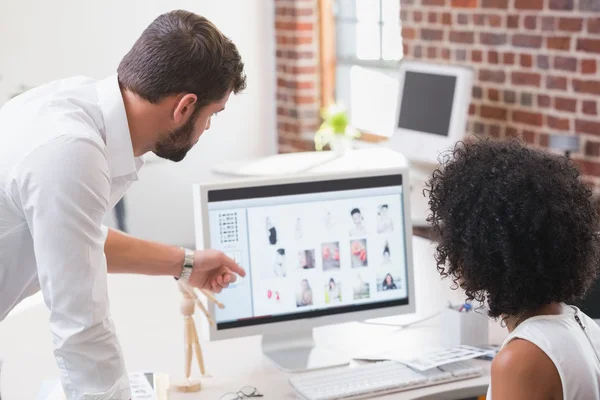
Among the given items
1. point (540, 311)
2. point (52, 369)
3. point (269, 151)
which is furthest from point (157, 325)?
point (269, 151)

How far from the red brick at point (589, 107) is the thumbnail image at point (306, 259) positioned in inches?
76.5

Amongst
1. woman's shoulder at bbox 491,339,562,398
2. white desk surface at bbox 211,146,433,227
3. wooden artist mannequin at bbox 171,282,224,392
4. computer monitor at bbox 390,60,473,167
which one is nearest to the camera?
woman's shoulder at bbox 491,339,562,398

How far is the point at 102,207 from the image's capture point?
1.57 m

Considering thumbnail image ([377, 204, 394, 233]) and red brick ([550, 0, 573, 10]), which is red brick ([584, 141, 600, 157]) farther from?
thumbnail image ([377, 204, 394, 233])

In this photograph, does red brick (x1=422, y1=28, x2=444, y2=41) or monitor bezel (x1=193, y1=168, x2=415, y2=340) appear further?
red brick (x1=422, y1=28, x2=444, y2=41)

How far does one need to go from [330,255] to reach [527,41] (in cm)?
212

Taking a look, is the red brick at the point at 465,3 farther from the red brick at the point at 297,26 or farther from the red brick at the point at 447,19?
the red brick at the point at 297,26

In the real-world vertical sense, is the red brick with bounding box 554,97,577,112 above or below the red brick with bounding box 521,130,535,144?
above

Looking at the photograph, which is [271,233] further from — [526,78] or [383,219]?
[526,78]

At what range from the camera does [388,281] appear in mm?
2205

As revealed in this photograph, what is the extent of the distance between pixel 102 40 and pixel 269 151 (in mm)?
1291

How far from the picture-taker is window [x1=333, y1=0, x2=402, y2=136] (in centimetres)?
502

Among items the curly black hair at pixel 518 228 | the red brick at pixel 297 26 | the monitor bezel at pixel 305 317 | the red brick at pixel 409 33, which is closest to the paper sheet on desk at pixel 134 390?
the monitor bezel at pixel 305 317

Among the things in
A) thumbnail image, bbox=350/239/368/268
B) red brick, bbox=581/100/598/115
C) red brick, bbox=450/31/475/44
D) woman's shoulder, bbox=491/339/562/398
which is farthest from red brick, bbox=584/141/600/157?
woman's shoulder, bbox=491/339/562/398
